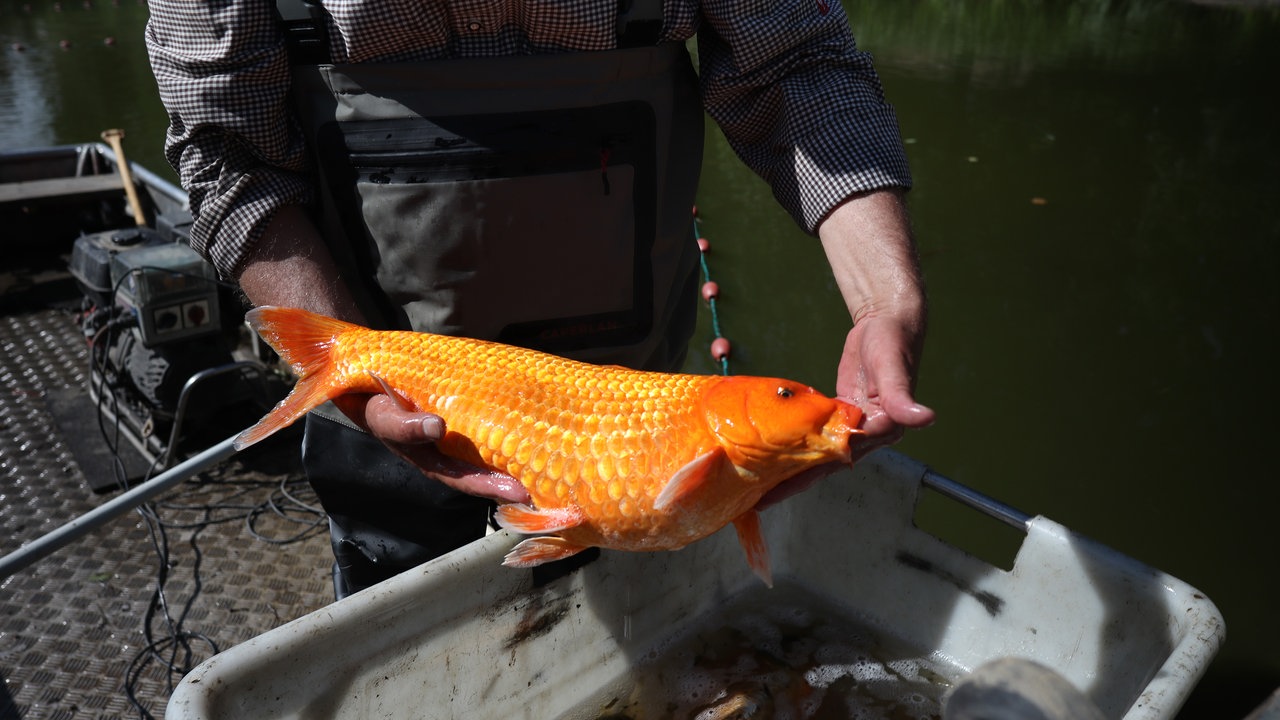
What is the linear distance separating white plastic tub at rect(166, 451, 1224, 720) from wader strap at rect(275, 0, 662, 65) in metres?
0.85

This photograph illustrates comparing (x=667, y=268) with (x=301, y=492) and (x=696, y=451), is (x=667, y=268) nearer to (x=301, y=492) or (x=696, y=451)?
(x=696, y=451)

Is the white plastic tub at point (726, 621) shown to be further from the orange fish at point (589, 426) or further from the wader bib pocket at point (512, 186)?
the wader bib pocket at point (512, 186)

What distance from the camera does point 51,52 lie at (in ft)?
35.0

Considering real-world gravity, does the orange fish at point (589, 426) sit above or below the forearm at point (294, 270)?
below

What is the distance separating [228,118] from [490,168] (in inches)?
16.2

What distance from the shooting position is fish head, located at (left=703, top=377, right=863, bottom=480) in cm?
124

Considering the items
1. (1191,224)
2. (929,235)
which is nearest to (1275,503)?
(929,235)

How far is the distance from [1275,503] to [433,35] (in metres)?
3.83

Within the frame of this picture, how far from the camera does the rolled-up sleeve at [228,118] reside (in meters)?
1.46

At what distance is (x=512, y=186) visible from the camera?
5.17ft

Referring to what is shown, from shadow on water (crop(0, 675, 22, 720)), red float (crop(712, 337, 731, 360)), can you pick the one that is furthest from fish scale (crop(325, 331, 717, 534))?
red float (crop(712, 337, 731, 360))

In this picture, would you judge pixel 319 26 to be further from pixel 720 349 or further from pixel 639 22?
pixel 720 349

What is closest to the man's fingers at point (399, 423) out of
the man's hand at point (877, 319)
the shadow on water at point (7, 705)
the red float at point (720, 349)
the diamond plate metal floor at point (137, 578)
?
the man's hand at point (877, 319)

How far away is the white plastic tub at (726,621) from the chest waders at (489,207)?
0.25 metres
